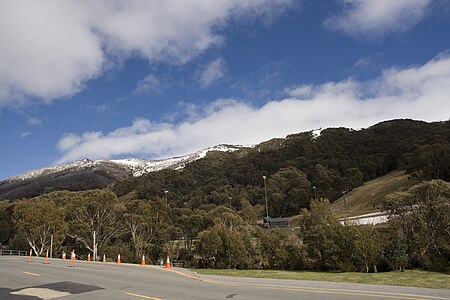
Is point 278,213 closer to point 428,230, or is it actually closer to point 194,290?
point 428,230

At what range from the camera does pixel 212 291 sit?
12.6 metres

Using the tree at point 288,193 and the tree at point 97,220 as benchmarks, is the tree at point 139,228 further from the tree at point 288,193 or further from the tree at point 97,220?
the tree at point 288,193

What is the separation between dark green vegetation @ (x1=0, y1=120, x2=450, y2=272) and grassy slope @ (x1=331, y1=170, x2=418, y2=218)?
1668 mm

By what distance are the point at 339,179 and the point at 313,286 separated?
97.9 metres

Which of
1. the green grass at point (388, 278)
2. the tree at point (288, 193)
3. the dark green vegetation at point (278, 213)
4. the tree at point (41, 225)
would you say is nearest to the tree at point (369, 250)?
the dark green vegetation at point (278, 213)

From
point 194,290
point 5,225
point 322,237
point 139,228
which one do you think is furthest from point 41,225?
point 194,290

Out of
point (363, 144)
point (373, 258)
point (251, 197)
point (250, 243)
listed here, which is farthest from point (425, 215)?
point (363, 144)

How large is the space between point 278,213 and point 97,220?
5815 cm

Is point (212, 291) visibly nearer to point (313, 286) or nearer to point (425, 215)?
A: point (313, 286)

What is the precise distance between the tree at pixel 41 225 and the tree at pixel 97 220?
84.8 inches

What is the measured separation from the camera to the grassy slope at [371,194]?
8238cm

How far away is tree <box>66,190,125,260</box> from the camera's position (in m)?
56.6

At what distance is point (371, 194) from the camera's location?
298ft

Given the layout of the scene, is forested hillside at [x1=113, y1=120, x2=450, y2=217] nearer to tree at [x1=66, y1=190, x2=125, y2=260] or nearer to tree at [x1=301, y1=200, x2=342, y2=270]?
tree at [x1=66, y1=190, x2=125, y2=260]
